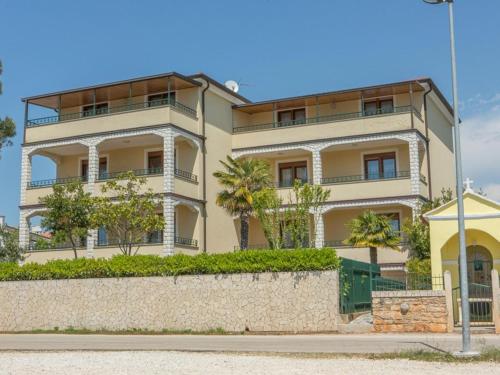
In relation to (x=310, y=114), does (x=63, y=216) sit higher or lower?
lower

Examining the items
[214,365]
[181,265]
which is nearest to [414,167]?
[181,265]

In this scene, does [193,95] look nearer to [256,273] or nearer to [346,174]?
[346,174]

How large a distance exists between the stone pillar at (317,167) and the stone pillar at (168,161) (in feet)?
25.7

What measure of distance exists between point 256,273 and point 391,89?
55.6 ft

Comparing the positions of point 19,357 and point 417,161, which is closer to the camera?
point 19,357

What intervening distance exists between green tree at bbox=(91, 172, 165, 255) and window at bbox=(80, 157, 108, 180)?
6506 millimetres

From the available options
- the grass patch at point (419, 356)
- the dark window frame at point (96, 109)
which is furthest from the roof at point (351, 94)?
the grass patch at point (419, 356)

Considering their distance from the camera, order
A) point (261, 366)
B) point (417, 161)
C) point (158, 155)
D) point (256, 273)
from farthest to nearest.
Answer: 1. point (158, 155)
2. point (417, 161)
3. point (256, 273)
4. point (261, 366)

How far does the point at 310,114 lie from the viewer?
41.6 metres

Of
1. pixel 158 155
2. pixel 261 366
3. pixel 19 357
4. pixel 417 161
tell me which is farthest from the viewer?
pixel 158 155

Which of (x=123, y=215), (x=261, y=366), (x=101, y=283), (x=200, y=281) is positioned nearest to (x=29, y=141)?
(x=123, y=215)

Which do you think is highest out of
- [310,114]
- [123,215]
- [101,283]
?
[310,114]

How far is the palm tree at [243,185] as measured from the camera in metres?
36.3

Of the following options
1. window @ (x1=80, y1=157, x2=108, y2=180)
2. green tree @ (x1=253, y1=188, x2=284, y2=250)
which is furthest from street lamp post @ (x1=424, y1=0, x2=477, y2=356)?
window @ (x1=80, y1=157, x2=108, y2=180)
